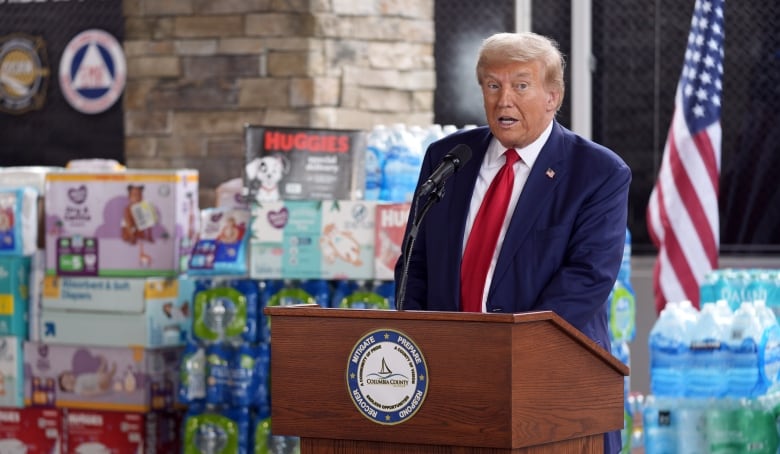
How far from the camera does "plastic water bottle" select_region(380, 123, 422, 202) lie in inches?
233

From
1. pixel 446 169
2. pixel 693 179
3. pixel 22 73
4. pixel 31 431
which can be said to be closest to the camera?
pixel 446 169

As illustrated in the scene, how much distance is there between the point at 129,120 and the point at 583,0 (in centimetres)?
275

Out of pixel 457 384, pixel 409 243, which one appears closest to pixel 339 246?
pixel 409 243

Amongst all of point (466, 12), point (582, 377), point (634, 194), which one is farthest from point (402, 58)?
point (582, 377)

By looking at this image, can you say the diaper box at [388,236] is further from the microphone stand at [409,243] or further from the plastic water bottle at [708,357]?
the microphone stand at [409,243]

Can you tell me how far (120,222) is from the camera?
6465 millimetres

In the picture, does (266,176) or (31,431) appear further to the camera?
(31,431)

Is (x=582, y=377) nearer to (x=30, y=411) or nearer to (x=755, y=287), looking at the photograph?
(x=755, y=287)

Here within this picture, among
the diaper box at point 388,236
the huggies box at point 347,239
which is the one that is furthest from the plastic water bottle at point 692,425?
the huggies box at point 347,239

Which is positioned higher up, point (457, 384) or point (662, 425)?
point (457, 384)

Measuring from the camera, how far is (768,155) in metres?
8.31

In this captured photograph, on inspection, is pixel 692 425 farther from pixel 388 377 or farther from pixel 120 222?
pixel 388 377

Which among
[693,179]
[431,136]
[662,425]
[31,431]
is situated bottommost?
[31,431]

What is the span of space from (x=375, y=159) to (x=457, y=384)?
11.5 ft
